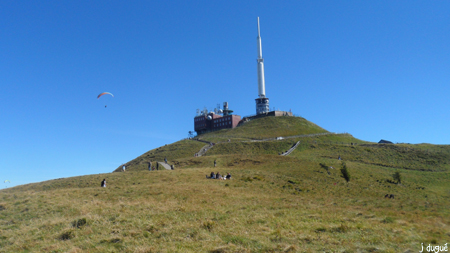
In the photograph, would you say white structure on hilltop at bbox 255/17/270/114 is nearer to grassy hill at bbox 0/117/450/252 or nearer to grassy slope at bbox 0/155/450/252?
grassy hill at bbox 0/117/450/252

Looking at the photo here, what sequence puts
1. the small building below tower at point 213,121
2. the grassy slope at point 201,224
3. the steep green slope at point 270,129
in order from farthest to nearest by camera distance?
the small building below tower at point 213,121 → the steep green slope at point 270,129 → the grassy slope at point 201,224

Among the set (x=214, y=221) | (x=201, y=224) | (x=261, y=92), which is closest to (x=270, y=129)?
(x=261, y=92)

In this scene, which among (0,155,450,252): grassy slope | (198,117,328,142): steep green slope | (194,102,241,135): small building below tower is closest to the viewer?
(0,155,450,252): grassy slope

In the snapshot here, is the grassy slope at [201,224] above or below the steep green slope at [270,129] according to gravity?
below

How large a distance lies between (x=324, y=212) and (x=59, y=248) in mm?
15073

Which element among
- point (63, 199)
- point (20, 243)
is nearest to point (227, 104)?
point (63, 199)

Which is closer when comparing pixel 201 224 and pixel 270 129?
pixel 201 224

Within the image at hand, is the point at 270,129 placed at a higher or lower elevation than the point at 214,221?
higher

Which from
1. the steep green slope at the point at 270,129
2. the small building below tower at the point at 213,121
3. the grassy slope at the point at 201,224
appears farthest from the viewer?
the small building below tower at the point at 213,121

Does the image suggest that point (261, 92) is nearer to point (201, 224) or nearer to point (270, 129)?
point (270, 129)

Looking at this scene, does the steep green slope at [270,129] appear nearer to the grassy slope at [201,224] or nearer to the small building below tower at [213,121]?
the small building below tower at [213,121]

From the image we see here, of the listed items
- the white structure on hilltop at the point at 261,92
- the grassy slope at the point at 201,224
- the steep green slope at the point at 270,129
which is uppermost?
the white structure on hilltop at the point at 261,92

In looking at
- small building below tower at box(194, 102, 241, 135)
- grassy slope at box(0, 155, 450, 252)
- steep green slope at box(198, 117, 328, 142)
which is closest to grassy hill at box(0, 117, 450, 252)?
grassy slope at box(0, 155, 450, 252)

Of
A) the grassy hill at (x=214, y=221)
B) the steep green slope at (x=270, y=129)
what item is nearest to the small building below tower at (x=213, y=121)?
the steep green slope at (x=270, y=129)
